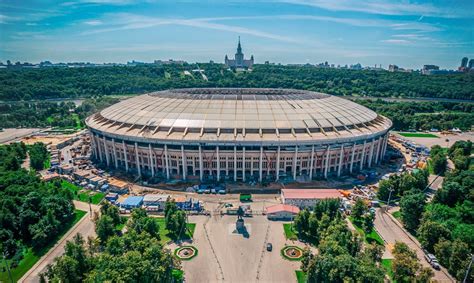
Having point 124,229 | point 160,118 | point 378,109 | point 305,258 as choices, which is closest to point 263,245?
point 305,258

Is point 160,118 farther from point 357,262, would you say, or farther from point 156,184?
point 357,262

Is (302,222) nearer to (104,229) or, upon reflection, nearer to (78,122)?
(104,229)

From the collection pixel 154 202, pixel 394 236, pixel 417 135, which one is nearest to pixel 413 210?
pixel 394 236

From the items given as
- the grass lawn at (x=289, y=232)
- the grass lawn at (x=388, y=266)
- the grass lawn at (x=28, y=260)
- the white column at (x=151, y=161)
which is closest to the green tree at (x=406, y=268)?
the grass lawn at (x=388, y=266)

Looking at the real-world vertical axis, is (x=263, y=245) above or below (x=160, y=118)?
below

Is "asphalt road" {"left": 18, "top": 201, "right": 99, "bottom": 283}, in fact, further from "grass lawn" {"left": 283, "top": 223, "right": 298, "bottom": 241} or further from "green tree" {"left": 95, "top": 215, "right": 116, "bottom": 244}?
"grass lawn" {"left": 283, "top": 223, "right": 298, "bottom": 241}
